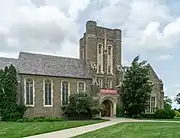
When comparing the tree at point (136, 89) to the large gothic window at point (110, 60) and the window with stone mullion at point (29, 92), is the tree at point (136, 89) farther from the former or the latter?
the window with stone mullion at point (29, 92)

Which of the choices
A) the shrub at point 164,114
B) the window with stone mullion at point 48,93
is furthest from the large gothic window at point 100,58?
the shrub at point 164,114

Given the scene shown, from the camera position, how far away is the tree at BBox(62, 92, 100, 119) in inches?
1656

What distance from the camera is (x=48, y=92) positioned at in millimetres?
43781

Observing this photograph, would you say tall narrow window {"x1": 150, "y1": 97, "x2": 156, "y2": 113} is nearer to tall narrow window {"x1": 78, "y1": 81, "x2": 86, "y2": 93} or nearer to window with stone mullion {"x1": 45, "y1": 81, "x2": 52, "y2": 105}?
tall narrow window {"x1": 78, "y1": 81, "x2": 86, "y2": 93}

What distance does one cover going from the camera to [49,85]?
4391cm

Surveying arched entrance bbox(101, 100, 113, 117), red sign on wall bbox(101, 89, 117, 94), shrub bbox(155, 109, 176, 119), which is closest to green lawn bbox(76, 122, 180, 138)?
red sign on wall bbox(101, 89, 117, 94)

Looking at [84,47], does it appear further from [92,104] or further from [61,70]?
[92,104]

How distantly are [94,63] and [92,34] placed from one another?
182 inches

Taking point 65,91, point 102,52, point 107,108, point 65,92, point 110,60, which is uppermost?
point 102,52

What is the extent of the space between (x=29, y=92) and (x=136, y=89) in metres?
15.5

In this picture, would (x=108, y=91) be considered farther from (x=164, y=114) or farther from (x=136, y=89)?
(x=164, y=114)

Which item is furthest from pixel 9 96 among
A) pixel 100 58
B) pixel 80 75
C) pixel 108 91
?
pixel 100 58

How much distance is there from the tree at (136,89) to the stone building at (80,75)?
174 cm

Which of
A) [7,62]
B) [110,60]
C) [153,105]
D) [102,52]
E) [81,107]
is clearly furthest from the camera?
[153,105]
